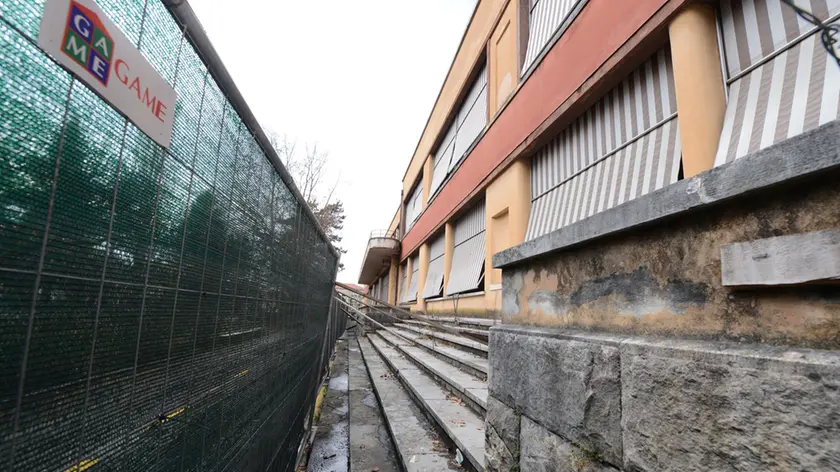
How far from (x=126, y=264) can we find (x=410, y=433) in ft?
11.4

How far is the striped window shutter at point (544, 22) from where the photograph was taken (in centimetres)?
575

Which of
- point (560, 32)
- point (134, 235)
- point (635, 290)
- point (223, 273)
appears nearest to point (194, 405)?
point (223, 273)

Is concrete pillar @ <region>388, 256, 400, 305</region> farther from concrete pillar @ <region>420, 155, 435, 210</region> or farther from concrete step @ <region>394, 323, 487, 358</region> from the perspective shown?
concrete step @ <region>394, 323, 487, 358</region>

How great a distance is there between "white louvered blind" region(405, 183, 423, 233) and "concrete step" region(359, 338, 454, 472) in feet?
39.4

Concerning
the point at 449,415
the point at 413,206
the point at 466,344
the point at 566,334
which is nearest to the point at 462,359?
the point at 466,344

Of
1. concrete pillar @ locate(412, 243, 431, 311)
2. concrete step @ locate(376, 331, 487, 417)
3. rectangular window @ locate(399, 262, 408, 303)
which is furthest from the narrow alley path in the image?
rectangular window @ locate(399, 262, 408, 303)

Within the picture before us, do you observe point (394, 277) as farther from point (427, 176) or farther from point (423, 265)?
point (427, 176)

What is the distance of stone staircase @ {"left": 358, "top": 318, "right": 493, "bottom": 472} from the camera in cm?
314

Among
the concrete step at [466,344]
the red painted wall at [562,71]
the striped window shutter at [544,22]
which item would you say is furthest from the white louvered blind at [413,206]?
the striped window shutter at [544,22]

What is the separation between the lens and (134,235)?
121 centimetres

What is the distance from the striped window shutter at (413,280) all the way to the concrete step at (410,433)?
32.5 feet

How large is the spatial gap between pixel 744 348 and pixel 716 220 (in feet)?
1.39

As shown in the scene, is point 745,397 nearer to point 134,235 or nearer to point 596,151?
point 134,235

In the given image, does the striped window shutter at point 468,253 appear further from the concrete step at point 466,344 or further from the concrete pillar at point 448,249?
the concrete step at point 466,344
